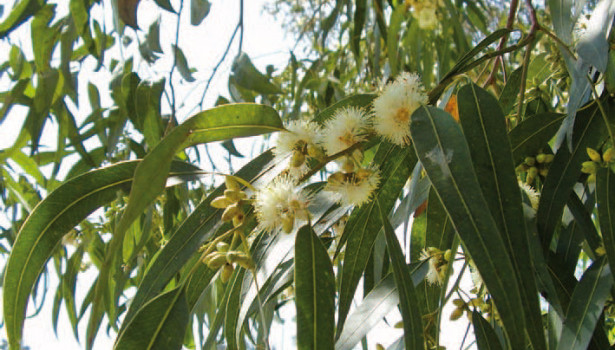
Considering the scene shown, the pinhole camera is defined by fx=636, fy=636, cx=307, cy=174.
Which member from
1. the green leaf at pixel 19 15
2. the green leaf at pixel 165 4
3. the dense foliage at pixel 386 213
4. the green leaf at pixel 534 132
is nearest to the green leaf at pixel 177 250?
the dense foliage at pixel 386 213

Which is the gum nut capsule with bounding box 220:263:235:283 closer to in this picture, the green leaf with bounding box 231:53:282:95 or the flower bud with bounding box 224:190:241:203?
the flower bud with bounding box 224:190:241:203

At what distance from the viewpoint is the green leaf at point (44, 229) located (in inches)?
28.5

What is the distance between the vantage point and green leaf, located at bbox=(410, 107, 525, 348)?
522mm

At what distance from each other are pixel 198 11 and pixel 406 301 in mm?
722

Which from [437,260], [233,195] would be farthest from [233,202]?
[437,260]

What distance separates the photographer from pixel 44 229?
2.40 ft

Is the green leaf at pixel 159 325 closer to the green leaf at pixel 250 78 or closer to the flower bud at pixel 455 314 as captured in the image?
the flower bud at pixel 455 314

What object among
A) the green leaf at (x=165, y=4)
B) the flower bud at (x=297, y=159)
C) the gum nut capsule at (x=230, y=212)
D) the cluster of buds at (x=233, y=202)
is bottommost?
the gum nut capsule at (x=230, y=212)

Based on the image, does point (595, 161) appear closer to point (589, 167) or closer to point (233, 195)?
point (589, 167)

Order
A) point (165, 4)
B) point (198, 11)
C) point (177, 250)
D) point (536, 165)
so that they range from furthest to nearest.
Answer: point (165, 4) → point (198, 11) → point (536, 165) → point (177, 250)

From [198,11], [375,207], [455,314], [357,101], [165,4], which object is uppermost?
[165,4]

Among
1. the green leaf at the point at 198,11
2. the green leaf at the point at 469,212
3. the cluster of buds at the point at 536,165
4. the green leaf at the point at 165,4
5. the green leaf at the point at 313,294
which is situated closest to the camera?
the green leaf at the point at 469,212

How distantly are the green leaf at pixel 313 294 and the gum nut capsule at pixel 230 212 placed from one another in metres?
0.08

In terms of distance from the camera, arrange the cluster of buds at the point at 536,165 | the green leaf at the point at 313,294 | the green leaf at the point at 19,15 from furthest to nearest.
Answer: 1. the green leaf at the point at 19,15
2. the cluster of buds at the point at 536,165
3. the green leaf at the point at 313,294
